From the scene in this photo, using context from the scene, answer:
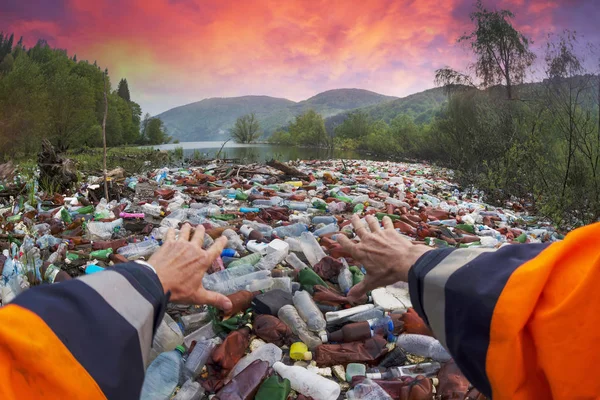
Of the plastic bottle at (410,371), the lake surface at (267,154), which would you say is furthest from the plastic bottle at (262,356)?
the lake surface at (267,154)

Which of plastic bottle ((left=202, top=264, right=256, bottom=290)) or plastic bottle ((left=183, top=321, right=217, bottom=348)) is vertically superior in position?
plastic bottle ((left=202, top=264, right=256, bottom=290))

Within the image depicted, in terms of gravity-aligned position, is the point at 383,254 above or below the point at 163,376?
above

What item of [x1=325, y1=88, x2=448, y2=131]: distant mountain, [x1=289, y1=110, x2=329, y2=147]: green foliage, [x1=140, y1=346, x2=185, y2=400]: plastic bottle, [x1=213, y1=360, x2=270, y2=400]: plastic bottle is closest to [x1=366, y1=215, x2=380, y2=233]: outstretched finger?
[x1=213, y1=360, x2=270, y2=400]: plastic bottle

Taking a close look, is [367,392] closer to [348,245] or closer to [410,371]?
[410,371]

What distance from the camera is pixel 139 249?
10.5ft

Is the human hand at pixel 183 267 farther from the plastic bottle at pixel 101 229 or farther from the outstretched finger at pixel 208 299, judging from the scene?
the plastic bottle at pixel 101 229

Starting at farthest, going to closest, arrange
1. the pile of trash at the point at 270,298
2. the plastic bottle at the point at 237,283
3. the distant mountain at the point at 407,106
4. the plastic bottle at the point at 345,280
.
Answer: the distant mountain at the point at 407,106 < the plastic bottle at the point at 345,280 < the plastic bottle at the point at 237,283 < the pile of trash at the point at 270,298

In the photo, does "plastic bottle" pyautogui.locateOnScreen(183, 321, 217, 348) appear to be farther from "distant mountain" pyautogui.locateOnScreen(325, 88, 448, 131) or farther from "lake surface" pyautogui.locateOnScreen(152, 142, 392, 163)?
"distant mountain" pyautogui.locateOnScreen(325, 88, 448, 131)

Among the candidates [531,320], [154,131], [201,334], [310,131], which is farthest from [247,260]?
[154,131]

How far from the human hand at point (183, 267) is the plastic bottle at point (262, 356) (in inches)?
22.7

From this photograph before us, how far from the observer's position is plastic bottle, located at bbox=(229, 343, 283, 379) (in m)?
1.77

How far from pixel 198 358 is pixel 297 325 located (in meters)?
0.59

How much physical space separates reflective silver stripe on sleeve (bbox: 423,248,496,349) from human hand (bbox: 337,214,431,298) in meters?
0.26

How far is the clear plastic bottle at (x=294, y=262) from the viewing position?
2.96 m
